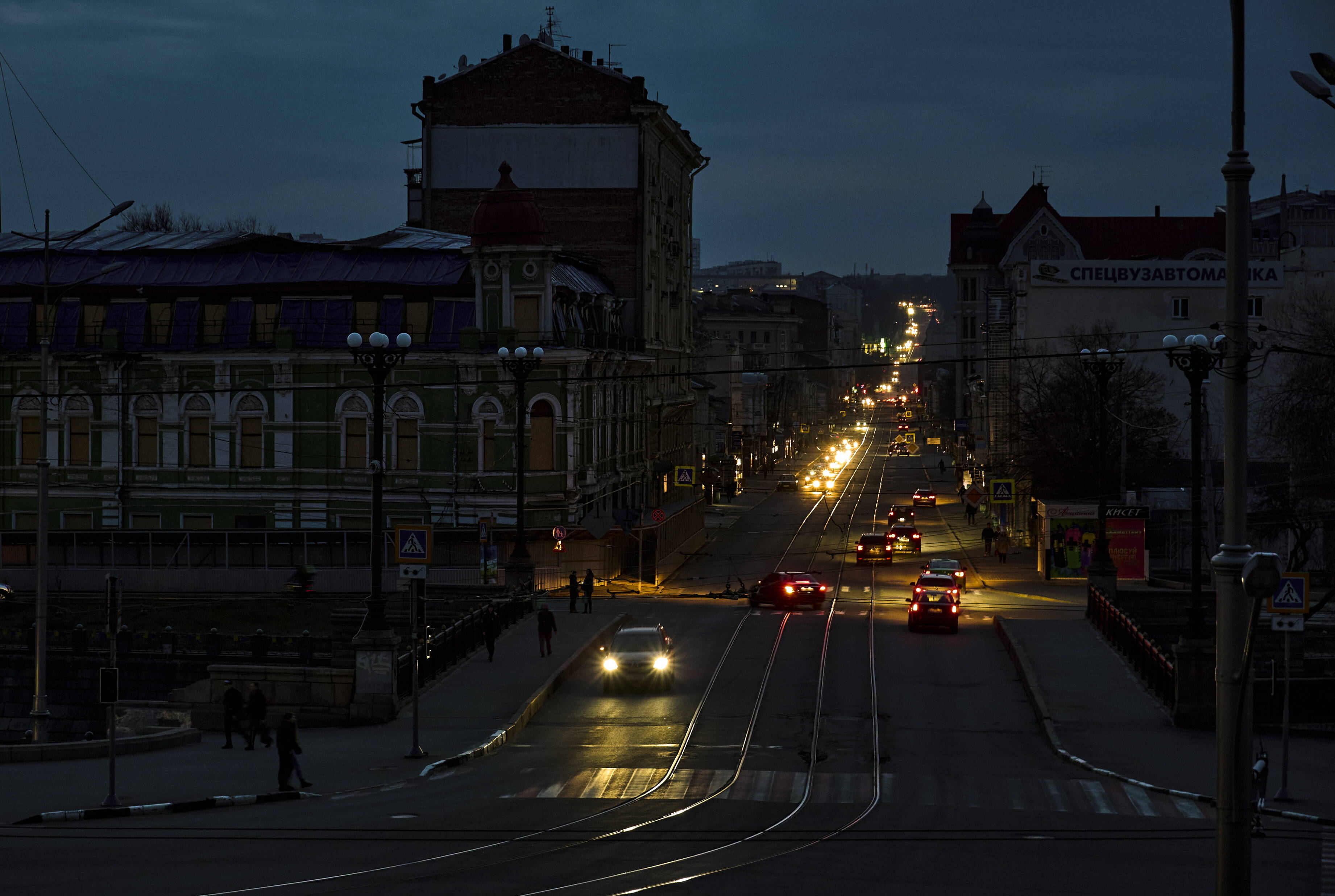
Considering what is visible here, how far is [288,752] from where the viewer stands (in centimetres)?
2152

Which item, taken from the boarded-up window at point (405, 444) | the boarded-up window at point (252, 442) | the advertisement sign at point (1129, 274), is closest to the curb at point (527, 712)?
the boarded-up window at point (405, 444)

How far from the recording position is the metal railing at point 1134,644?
2911cm

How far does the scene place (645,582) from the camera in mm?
57594

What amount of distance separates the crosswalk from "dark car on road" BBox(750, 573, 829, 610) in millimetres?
23798

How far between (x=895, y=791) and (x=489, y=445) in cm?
3437

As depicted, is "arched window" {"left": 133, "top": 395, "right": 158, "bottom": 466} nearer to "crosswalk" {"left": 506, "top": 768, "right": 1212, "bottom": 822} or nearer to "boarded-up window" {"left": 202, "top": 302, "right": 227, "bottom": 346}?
"boarded-up window" {"left": 202, "top": 302, "right": 227, "bottom": 346}

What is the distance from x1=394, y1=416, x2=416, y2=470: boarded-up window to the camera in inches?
2164

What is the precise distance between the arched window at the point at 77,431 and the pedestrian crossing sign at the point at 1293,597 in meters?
45.7

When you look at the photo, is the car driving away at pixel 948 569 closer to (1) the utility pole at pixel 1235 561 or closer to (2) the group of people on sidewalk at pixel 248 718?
(2) the group of people on sidewalk at pixel 248 718

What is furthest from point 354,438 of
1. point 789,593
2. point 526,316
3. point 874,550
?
point 874,550

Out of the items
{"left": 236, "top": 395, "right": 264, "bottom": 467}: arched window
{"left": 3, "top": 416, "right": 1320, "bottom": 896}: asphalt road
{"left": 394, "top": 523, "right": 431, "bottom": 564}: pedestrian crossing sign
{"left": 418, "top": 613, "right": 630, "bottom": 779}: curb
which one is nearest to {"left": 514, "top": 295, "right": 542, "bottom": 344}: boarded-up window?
{"left": 236, "top": 395, "right": 264, "bottom": 467}: arched window

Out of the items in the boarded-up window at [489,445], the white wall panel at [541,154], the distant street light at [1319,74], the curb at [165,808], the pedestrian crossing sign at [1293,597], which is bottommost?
the curb at [165,808]

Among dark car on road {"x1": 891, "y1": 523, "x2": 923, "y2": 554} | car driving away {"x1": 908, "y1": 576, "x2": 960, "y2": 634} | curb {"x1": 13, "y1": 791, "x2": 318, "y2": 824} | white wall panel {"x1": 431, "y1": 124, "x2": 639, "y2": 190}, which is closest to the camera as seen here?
curb {"x1": 13, "y1": 791, "x2": 318, "y2": 824}

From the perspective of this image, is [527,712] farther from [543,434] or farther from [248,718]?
[543,434]
